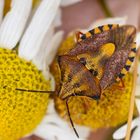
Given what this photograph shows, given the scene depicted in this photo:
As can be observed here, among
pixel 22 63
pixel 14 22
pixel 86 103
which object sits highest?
pixel 14 22

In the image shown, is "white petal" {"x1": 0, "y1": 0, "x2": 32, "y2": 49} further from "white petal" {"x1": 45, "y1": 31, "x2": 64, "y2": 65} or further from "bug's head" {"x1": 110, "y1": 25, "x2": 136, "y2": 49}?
"bug's head" {"x1": 110, "y1": 25, "x2": 136, "y2": 49}

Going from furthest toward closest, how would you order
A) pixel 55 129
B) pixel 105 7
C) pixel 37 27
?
pixel 105 7
pixel 55 129
pixel 37 27

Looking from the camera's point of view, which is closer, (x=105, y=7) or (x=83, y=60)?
(x=83, y=60)

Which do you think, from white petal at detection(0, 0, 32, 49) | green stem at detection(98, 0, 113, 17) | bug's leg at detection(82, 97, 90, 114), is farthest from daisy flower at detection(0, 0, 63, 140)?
green stem at detection(98, 0, 113, 17)

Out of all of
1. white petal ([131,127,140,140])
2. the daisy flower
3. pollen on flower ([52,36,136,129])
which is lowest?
white petal ([131,127,140,140])

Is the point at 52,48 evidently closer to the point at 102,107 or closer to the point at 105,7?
the point at 102,107

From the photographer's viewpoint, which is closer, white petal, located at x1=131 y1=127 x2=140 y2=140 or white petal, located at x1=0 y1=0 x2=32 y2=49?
white petal, located at x1=0 y1=0 x2=32 y2=49

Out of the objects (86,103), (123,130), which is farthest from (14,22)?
(123,130)

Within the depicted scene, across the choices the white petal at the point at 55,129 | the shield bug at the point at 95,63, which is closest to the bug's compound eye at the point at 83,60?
the shield bug at the point at 95,63
